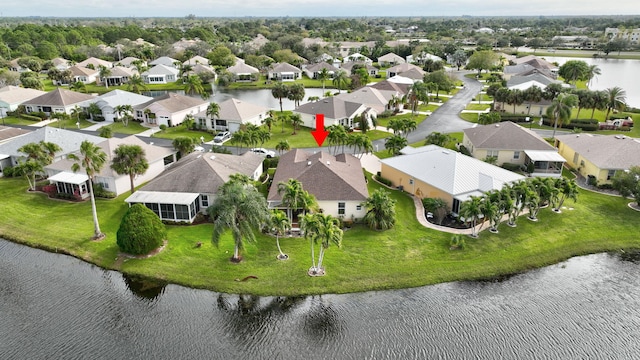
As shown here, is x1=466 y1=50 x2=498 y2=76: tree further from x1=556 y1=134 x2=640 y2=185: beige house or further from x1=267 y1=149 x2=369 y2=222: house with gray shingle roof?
x1=267 y1=149 x2=369 y2=222: house with gray shingle roof

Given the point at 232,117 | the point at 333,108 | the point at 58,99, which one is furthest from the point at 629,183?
the point at 58,99

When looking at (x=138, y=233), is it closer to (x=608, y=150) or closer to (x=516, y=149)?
(x=516, y=149)

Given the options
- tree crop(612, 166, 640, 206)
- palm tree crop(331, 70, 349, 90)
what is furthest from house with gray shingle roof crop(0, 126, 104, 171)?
palm tree crop(331, 70, 349, 90)

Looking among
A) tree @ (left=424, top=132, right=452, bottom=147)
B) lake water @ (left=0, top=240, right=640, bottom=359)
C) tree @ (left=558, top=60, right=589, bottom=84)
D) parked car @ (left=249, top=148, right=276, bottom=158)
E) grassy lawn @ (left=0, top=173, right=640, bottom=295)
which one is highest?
tree @ (left=558, top=60, right=589, bottom=84)

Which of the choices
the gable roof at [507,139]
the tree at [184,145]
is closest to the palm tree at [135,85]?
the tree at [184,145]

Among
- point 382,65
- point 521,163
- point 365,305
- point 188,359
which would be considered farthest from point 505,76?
point 188,359

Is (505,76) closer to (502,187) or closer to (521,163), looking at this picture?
(521,163)

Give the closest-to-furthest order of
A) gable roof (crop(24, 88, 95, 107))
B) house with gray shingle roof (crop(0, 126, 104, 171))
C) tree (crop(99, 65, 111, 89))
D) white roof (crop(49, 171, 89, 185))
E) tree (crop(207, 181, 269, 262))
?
tree (crop(207, 181, 269, 262)), white roof (crop(49, 171, 89, 185)), house with gray shingle roof (crop(0, 126, 104, 171)), gable roof (crop(24, 88, 95, 107)), tree (crop(99, 65, 111, 89))

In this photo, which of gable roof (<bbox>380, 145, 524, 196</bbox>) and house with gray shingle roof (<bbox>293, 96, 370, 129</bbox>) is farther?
house with gray shingle roof (<bbox>293, 96, 370, 129</bbox>)
